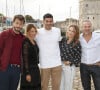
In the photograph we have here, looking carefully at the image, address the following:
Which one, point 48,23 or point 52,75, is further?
point 52,75

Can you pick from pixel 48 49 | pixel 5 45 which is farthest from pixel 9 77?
pixel 48 49

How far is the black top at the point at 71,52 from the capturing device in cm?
715

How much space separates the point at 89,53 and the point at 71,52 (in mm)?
335

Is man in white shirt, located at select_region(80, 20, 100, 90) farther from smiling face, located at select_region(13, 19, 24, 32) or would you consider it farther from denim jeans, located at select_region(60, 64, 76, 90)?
smiling face, located at select_region(13, 19, 24, 32)

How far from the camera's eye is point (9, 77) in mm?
6500

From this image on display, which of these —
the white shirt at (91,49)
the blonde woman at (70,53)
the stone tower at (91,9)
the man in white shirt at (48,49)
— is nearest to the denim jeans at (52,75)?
the man in white shirt at (48,49)

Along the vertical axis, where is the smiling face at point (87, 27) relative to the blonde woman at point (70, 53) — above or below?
above

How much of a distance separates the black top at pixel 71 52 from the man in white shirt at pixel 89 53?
0.10m

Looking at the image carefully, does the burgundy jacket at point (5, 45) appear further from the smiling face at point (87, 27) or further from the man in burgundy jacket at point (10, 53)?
the smiling face at point (87, 27)

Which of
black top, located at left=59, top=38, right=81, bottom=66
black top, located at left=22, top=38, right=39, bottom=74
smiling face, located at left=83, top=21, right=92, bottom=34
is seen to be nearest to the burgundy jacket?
black top, located at left=22, top=38, right=39, bottom=74

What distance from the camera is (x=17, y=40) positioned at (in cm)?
652

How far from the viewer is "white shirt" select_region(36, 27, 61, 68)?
7086mm

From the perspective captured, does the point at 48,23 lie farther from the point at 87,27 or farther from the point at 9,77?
the point at 9,77

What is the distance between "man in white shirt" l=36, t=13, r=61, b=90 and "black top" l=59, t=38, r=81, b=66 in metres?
0.09
